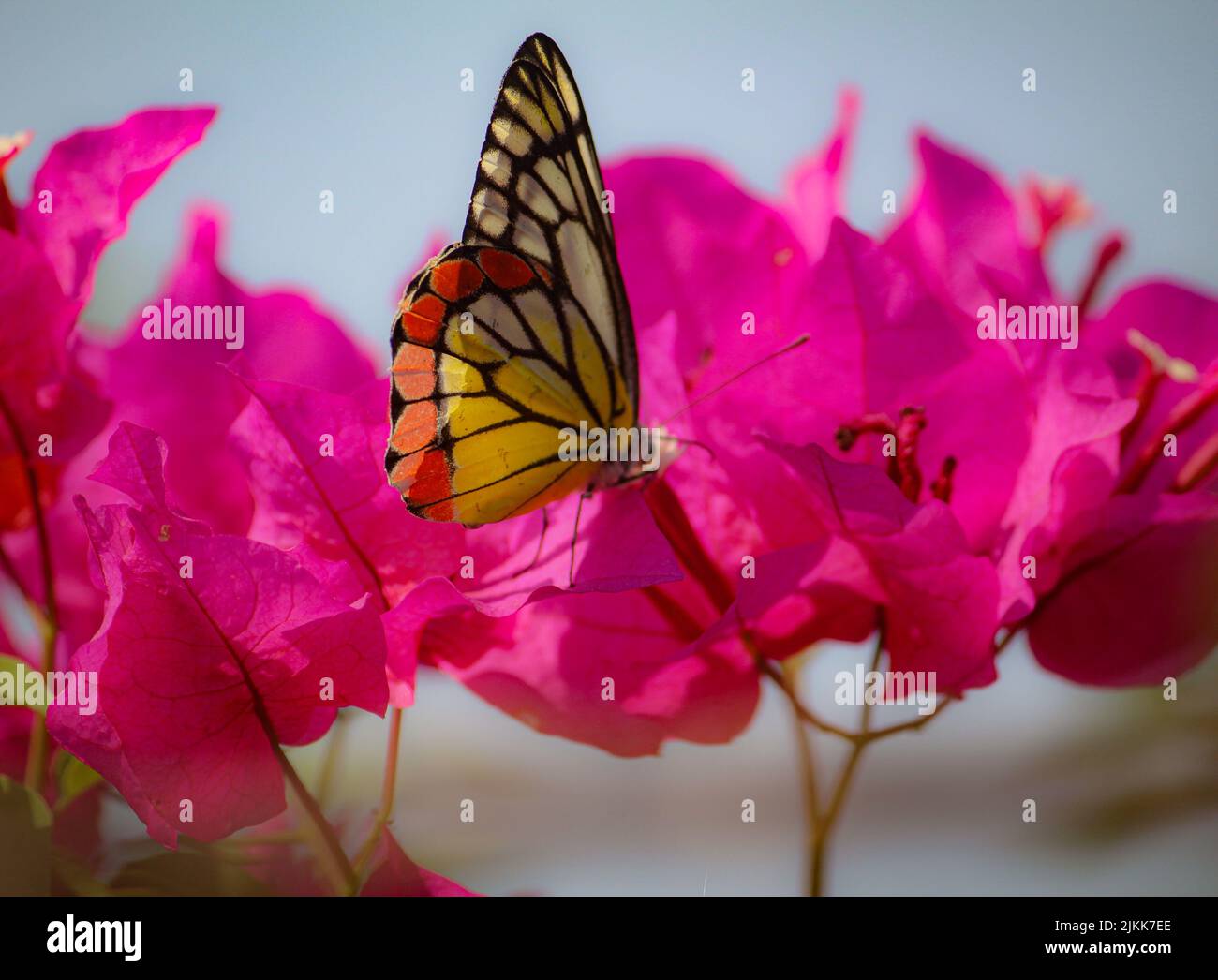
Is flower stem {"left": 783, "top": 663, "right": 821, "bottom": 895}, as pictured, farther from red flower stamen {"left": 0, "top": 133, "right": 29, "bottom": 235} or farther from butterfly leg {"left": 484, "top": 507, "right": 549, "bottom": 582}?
red flower stamen {"left": 0, "top": 133, "right": 29, "bottom": 235}

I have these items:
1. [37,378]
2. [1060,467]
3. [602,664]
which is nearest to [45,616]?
[37,378]

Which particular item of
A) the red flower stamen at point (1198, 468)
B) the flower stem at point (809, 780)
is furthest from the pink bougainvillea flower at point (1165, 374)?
the flower stem at point (809, 780)

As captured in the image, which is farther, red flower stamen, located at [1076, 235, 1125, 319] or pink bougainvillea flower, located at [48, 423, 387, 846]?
red flower stamen, located at [1076, 235, 1125, 319]

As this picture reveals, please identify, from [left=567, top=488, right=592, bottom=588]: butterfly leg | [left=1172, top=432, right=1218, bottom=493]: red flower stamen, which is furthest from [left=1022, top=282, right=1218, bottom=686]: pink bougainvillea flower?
[left=567, top=488, right=592, bottom=588]: butterfly leg

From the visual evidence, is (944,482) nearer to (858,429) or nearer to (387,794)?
(858,429)

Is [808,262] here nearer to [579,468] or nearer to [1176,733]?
[579,468]

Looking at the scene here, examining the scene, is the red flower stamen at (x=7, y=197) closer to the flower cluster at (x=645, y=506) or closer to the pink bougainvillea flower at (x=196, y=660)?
the flower cluster at (x=645, y=506)

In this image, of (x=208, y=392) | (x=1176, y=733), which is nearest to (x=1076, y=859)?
(x=1176, y=733)
